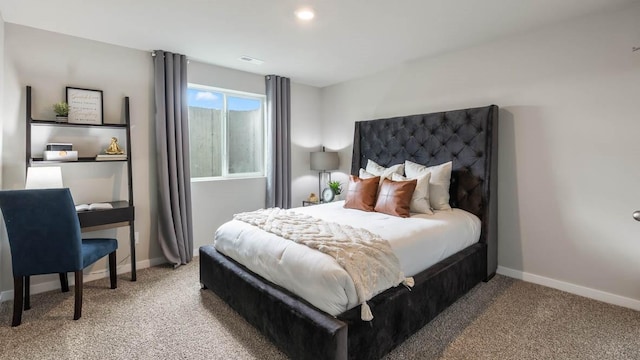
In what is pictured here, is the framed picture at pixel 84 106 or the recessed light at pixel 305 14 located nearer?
the recessed light at pixel 305 14

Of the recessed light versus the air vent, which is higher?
the air vent

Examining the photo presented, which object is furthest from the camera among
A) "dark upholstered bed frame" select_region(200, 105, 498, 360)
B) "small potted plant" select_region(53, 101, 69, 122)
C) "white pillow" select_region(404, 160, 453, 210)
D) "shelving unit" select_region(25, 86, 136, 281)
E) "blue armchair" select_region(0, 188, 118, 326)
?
"white pillow" select_region(404, 160, 453, 210)

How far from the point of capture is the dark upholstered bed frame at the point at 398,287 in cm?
163

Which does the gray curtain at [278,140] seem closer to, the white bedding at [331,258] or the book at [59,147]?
the white bedding at [331,258]

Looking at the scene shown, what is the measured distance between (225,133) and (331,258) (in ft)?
9.53

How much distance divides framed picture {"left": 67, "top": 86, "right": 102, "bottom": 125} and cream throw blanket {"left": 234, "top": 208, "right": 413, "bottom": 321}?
2068 mm

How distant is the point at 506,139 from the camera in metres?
3.00

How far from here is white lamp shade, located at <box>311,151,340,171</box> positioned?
4.44m

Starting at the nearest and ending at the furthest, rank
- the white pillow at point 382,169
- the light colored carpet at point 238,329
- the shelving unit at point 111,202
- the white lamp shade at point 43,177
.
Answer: the light colored carpet at point 238,329, the white lamp shade at point 43,177, the shelving unit at point 111,202, the white pillow at point 382,169

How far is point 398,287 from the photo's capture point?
1.92 meters

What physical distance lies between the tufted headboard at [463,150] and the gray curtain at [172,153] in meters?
2.45

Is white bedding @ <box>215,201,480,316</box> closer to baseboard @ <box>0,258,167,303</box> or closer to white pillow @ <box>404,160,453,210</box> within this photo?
white pillow @ <box>404,160,453,210</box>

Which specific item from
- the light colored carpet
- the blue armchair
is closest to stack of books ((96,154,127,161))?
the blue armchair

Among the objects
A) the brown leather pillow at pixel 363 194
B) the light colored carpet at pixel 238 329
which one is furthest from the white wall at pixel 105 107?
the brown leather pillow at pixel 363 194
